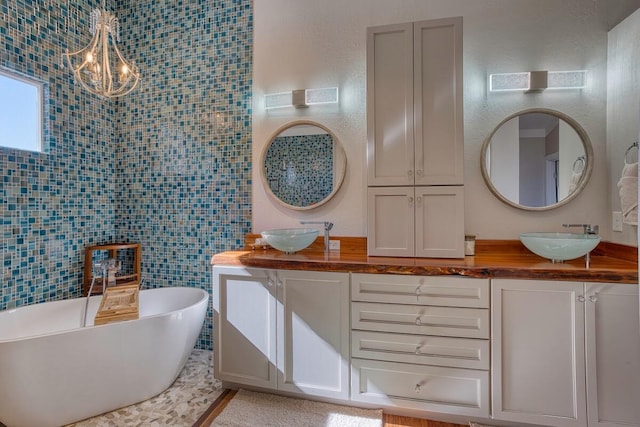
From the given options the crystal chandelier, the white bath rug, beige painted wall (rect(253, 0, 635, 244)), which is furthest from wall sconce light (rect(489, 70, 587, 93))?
the crystal chandelier

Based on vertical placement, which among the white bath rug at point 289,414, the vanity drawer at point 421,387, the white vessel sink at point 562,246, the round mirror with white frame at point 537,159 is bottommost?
the white bath rug at point 289,414

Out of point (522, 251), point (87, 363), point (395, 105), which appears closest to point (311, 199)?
point (395, 105)

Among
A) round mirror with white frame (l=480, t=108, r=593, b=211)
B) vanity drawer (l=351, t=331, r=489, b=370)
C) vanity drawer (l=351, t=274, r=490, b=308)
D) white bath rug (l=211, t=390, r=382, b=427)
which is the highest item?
round mirror with white frame (l=480, t=108, r=593, b=211)

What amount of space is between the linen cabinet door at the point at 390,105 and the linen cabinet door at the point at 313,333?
0.79 meters

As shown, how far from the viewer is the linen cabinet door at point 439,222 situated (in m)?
1.89

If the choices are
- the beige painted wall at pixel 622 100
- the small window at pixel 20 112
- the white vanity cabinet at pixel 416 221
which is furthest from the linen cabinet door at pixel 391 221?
the small window at pixel 20 112

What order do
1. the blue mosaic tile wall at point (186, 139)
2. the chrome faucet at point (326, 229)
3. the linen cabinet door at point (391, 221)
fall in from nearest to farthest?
1. the linen cabinet door at point (391, 221)
2. the chrome faucet at point (326, 229)
3. the blue mosaic tile wall at point (186, 139)

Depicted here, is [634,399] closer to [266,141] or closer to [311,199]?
[311,199]

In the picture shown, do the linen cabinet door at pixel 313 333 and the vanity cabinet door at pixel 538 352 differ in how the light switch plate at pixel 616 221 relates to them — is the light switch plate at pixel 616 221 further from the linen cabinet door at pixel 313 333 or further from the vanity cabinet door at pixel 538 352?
the linen cabinet door at pixel 313 333

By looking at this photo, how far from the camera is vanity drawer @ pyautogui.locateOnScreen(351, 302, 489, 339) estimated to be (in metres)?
1.61

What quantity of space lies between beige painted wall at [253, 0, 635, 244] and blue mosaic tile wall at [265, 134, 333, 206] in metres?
0.11

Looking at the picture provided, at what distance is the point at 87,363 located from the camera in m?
1.67

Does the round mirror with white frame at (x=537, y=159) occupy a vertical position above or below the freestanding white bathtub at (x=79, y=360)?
above

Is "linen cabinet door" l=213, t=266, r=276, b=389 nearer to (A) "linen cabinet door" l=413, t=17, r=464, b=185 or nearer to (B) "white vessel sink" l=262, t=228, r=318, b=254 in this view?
(B) "white vessel sink" l=262, t=228, r=318, b=254
